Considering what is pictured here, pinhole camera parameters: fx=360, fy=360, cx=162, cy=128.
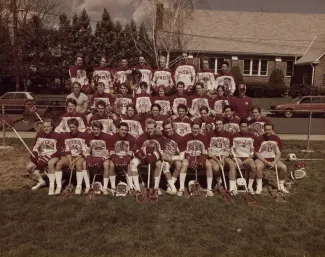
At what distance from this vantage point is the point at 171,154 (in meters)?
7.66

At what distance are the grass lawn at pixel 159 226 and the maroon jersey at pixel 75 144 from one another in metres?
0.99

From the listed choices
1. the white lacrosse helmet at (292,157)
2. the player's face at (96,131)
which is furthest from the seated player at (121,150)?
the white lacrosse helmet at (292,157)

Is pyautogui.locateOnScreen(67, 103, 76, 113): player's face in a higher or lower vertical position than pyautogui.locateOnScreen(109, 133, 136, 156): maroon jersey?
higher

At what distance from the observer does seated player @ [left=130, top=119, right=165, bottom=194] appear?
24.0ft

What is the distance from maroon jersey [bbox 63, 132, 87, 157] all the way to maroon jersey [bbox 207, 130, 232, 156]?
2.65 m

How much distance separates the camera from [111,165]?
7.24 meters

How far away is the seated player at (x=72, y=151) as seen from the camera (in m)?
7.32

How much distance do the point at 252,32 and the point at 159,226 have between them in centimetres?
3333

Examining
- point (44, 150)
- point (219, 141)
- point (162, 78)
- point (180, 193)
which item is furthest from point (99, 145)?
point (162, 78)

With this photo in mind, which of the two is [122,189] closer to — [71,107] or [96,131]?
[96,131]

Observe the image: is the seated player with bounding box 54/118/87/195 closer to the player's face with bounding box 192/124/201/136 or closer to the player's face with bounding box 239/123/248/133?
the player's face with bounding box 192/124/201/136

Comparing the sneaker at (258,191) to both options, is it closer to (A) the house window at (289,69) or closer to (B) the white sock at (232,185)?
(B) the white sock at (232,185)

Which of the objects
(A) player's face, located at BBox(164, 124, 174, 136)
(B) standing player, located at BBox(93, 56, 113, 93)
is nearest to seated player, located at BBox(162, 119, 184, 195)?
(A) player's face, located at BBox(164, 124, 174, 136)

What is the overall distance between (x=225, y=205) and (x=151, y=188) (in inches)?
62.7
